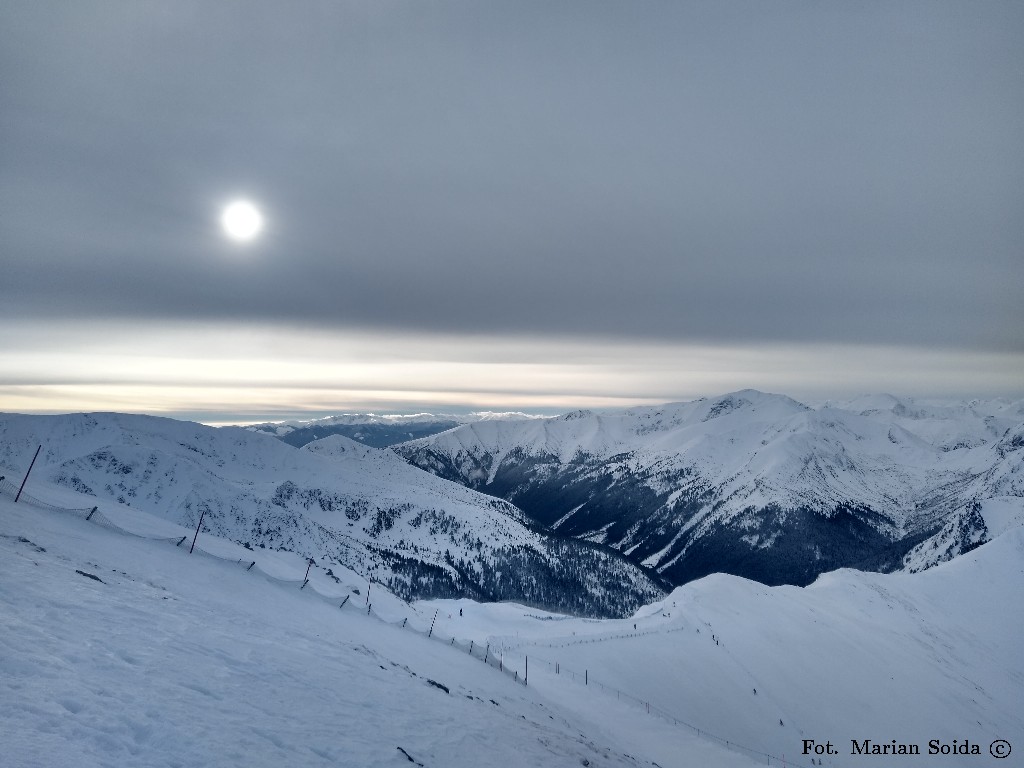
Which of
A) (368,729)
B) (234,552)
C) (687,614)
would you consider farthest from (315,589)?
(687,614)

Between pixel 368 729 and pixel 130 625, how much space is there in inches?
415

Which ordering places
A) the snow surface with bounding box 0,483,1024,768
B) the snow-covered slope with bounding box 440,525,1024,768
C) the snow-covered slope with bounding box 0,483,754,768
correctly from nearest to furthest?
the snow-covered slope with bounding box 0,483,754,768 < the snow surface with bounding box 0,483,1024,768 < the snow-covered slope with bounding box 440,525,1024,768

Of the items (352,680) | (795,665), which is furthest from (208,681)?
(795,665)

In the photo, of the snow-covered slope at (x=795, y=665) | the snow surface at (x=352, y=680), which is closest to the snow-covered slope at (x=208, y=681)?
the snow surface at (x=352, y=680)

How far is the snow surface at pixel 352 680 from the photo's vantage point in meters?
15.5

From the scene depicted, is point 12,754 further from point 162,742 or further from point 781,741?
point 781,741

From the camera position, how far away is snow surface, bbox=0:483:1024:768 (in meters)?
15.5

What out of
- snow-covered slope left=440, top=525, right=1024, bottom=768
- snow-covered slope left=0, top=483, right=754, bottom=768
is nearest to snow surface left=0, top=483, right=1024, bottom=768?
snow-covered slope left=0, top=483, right=754, bottom=768

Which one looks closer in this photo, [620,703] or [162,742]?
[162,742]

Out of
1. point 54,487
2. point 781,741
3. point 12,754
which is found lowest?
point 781,741

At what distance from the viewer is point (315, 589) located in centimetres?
4131

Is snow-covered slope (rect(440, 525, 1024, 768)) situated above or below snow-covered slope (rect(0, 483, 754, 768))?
below

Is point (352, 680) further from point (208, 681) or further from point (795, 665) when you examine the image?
point (795, 665)

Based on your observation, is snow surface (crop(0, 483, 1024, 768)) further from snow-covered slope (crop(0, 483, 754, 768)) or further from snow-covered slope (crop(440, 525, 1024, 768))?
snow-covered slope (crop(440, 525, 1024, 768))
